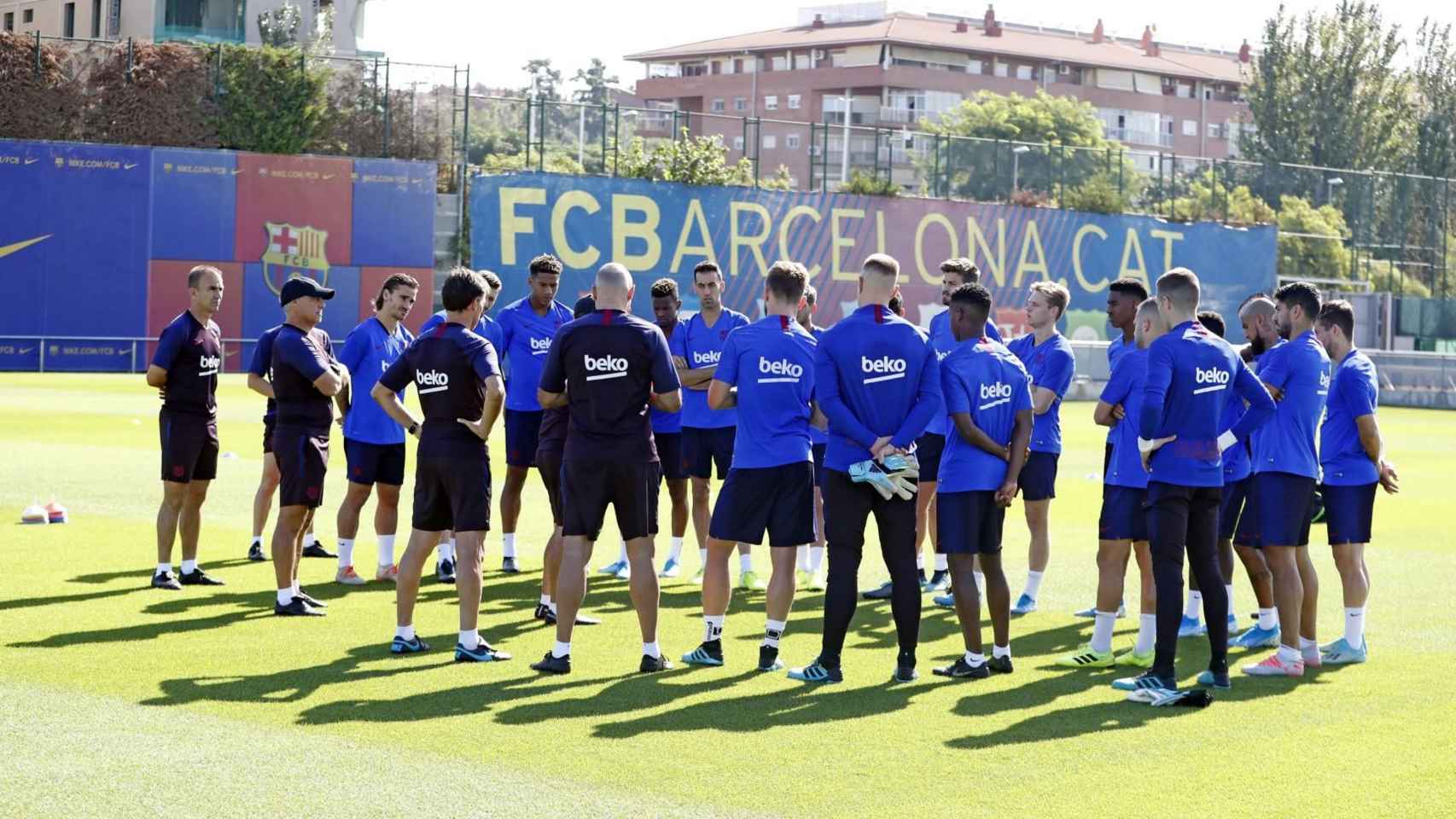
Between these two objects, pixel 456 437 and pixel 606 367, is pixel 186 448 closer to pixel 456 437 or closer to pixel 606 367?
pixel 456 437

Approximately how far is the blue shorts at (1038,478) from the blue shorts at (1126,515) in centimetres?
164

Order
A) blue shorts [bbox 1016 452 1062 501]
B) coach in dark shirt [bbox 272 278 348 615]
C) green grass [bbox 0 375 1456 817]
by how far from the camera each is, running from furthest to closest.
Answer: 1. blue shorts [bbox 1016 452 1062 501]
2. coach in dark shirt [bbox 272 278 348 615]
3. green grass [bbox 0 375 1456 817]

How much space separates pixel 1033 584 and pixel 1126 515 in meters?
2.21

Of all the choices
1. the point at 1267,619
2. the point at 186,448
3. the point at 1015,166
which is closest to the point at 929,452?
the point at 1267,619

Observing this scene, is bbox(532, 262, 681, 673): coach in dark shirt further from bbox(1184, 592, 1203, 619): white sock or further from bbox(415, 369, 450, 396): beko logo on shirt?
bbox(1184, 592, 1203, 619): white sock

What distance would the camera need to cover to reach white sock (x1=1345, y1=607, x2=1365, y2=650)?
32.7 feet

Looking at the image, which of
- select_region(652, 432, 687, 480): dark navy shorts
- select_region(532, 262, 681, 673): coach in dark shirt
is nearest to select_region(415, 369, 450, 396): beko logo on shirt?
select_region(532, 262, 681, 673): coach in dark shirt

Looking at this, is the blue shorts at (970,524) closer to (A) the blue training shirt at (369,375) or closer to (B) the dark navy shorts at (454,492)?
(B) the dark navy shorts at (454,492)

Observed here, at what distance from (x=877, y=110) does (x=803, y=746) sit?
346 ft

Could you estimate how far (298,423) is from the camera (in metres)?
11.1

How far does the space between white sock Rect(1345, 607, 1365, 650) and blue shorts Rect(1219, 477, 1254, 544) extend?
0.73 m

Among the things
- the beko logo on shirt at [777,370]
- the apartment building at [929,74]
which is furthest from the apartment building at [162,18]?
the beko logo on shirt at [777,370]

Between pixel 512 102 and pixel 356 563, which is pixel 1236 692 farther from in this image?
pixel 512 102

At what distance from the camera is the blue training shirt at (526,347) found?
40.2ft
